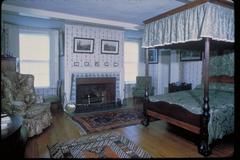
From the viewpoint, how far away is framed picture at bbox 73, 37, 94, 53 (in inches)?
200

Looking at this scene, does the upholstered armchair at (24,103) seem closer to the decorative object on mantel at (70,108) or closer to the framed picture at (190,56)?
the decorative object on mantel at (70,108)

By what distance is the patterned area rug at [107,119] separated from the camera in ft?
12.3

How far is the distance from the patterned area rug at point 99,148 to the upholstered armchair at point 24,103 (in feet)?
2.44

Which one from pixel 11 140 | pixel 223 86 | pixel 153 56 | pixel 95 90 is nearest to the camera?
pixel 11 140

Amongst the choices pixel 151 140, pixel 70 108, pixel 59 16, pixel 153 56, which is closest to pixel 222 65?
pixel 151 140

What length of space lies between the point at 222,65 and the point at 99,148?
12.2ft

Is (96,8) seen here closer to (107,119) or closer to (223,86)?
(107,119)

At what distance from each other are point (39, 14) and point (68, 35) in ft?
3.16

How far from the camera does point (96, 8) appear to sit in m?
4.09

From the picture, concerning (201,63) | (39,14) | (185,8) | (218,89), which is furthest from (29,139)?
(201,63)

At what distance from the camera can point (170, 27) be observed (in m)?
3.20

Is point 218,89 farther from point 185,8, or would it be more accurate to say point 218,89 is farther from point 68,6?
point 68,6

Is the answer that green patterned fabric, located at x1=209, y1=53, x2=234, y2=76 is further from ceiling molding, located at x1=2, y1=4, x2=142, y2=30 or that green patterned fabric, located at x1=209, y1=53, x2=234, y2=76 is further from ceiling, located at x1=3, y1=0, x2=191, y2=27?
ceiling molding, located at x1=2, y1=4, x2=142, y2=30
